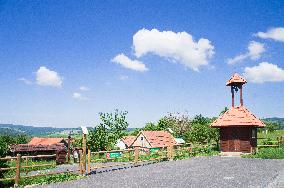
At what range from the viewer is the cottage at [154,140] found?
195 feet

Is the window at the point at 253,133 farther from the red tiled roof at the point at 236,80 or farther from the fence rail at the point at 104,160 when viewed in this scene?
the red tiled roof at the point at 236,80

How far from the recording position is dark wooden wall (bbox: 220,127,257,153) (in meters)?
29.7

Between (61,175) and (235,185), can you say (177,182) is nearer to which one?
(235,185)

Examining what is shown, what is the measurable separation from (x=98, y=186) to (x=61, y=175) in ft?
12.2

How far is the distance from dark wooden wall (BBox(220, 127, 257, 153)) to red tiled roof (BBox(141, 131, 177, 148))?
2896 cm

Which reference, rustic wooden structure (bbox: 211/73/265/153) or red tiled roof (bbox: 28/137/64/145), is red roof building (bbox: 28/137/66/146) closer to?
red tiled roof (bbox: 28/137/64/145)

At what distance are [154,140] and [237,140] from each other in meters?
31.6

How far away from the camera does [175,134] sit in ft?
252

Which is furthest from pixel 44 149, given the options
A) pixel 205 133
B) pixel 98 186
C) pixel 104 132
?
pixel 98 186

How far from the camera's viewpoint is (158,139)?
6178 centimetres

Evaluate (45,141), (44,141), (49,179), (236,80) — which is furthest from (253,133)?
(44,141)

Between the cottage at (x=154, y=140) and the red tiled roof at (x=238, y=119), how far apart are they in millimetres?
28420

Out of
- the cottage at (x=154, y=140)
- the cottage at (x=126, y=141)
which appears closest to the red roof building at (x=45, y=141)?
the cottage at (x=126, y=141)

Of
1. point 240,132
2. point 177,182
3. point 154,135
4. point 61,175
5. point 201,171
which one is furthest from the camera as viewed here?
point 154,135
